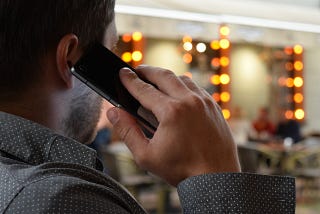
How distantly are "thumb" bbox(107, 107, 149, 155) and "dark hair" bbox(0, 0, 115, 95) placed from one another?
0.12 m

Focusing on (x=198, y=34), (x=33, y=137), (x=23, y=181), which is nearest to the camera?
(x=23, y=181)

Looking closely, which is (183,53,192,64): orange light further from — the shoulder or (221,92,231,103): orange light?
the shoulder

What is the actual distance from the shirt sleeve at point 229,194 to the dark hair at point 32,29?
26 cm

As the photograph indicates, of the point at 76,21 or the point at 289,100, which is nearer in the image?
the point at 76,21

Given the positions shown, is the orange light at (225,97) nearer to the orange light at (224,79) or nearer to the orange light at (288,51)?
the orange light at (224,79)

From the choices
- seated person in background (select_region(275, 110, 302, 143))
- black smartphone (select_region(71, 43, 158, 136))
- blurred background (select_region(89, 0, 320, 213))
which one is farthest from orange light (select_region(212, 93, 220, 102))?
black smartphone (select_region(71, 43, 158, 136))

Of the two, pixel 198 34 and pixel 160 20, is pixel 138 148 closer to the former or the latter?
pixel 160 20

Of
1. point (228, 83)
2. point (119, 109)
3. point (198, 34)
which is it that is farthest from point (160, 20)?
point (228, 83)

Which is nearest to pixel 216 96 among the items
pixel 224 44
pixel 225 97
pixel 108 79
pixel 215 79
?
pixel 225 97

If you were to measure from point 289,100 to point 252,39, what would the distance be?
6023 millimetres

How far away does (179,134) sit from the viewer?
29.2 inches

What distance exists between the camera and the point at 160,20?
15.3 feet

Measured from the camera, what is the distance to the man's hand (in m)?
0.75

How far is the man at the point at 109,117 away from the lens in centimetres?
72
